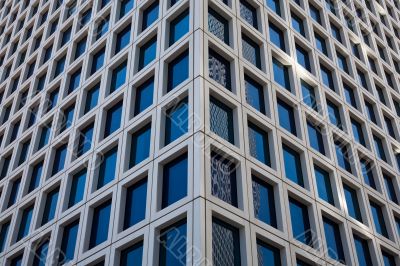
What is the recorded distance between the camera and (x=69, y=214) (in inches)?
1033

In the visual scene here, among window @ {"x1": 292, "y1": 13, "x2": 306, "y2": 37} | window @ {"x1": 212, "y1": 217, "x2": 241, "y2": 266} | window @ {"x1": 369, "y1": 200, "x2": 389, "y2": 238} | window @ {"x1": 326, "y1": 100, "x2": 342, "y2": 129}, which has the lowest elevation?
window @ {"x1": 212, "y1": 217, "x2": 241, "y2": 266}

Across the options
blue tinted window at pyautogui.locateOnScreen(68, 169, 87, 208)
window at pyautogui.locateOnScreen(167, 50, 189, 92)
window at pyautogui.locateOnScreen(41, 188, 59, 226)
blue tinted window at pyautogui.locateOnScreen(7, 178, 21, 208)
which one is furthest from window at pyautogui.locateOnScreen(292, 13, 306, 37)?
blue tinted window at pyautogui.locateOnScreen(7, 178, 21, 208)

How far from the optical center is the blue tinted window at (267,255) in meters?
21.0

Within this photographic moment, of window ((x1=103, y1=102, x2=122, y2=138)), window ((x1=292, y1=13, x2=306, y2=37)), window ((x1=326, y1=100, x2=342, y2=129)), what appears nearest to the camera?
window ((x1=103, y1=102, x2=122, y2=138))

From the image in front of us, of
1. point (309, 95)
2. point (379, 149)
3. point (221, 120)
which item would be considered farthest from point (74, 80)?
point (379, 149)

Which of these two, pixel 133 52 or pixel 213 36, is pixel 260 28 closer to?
pixel 213 36

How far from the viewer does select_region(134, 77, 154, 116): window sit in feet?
85.3

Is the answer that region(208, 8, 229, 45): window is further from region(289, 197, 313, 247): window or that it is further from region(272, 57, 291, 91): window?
region(289, 197, 313, 247): window

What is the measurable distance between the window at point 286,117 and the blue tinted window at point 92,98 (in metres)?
10.5

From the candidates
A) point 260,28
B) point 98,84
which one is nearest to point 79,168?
point 98,84

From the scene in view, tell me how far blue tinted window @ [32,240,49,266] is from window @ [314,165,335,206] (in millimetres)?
14069

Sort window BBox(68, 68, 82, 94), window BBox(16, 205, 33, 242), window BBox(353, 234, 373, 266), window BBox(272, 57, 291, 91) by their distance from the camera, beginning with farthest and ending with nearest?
window BBox(68, 68, 82, 94) → window BBox(16, 205, 33, 242) → window BBox(272, 57, 291, 91) → window BBox(353, 234, 373, 266)

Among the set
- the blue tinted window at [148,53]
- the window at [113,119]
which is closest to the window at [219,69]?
the blue tinted window at [148,53]

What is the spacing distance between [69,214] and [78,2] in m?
19.5
